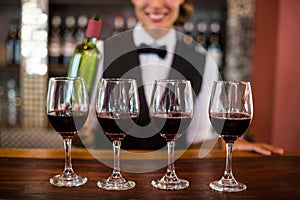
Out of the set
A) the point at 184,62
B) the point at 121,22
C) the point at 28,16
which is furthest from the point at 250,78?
the point at 28,16

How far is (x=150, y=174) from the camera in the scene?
967mm

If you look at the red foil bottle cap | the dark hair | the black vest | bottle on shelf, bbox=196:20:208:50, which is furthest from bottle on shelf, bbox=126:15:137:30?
the red foil bottle cap

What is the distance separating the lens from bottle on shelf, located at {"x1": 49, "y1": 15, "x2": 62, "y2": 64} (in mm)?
3127

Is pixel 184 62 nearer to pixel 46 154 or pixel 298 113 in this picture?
pixel 46 154

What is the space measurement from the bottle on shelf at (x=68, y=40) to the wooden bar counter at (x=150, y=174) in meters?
1.97

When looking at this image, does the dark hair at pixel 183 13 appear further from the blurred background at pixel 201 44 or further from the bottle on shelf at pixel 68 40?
the bottle on shelf at pixel 68 40

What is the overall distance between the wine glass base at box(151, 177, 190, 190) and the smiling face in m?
1.10

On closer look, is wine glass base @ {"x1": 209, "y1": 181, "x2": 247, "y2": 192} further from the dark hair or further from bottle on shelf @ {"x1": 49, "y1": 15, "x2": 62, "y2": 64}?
bottle on shelf @ {"x1": 49, "y1": 15, "x2": 62, "y2": 64}

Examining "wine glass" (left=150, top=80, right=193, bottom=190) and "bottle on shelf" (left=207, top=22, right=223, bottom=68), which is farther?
"bottle on shelf" (left=207, top=22, right=223, bottom=68)

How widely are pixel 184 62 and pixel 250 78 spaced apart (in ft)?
3.93

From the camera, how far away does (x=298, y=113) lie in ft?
9.06

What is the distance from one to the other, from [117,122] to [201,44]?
2299 millimetres

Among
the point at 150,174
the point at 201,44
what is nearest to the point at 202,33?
the point at 201,44

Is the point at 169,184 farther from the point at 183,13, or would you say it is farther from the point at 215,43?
the point at 215,43
